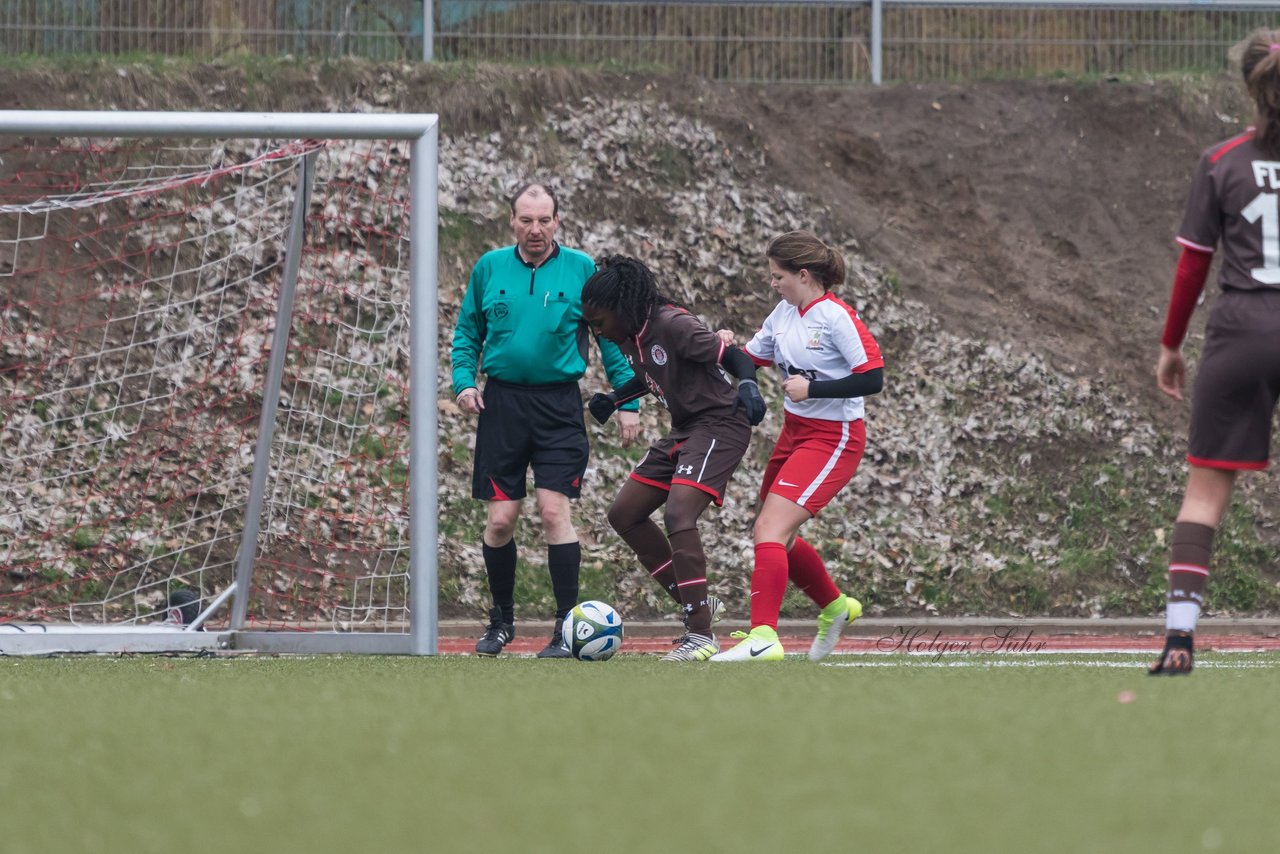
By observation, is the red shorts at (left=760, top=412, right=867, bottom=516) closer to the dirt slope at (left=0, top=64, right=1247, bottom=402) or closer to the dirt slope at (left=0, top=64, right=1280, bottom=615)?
the dirt slope at (left=0, top=64, right=1280, bottom=615)

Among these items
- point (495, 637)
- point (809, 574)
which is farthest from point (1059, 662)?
point (495, 637)

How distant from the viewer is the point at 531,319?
799 cm

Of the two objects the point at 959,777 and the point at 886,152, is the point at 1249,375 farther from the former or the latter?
the point at 886,152

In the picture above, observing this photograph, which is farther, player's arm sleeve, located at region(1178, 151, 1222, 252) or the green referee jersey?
the green referee jersey

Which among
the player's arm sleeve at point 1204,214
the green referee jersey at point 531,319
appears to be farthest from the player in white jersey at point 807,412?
the player's arm sleeve at point 1204,214

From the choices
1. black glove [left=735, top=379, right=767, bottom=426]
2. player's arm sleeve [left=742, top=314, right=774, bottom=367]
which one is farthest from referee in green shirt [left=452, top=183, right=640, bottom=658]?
black glove [left=735, top=379, right=767, bottom=426]

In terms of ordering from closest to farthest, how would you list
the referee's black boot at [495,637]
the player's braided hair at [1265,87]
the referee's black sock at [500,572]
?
the player's braided hair at [1265,87] < the referee's black boot at [495,637] < the referee's black sock at [500,572]

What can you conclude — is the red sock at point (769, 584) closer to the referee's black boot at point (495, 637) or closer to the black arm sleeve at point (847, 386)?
the black arm sleeve at point (847, 386)

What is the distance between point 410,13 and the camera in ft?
59.1

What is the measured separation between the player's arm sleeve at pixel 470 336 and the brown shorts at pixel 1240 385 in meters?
3.82

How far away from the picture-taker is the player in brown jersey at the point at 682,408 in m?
7.50

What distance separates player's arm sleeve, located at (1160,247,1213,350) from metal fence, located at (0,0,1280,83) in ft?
42.8

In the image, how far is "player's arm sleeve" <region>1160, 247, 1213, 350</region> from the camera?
548 centimetres

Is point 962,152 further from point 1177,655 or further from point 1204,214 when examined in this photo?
point 1177,655
